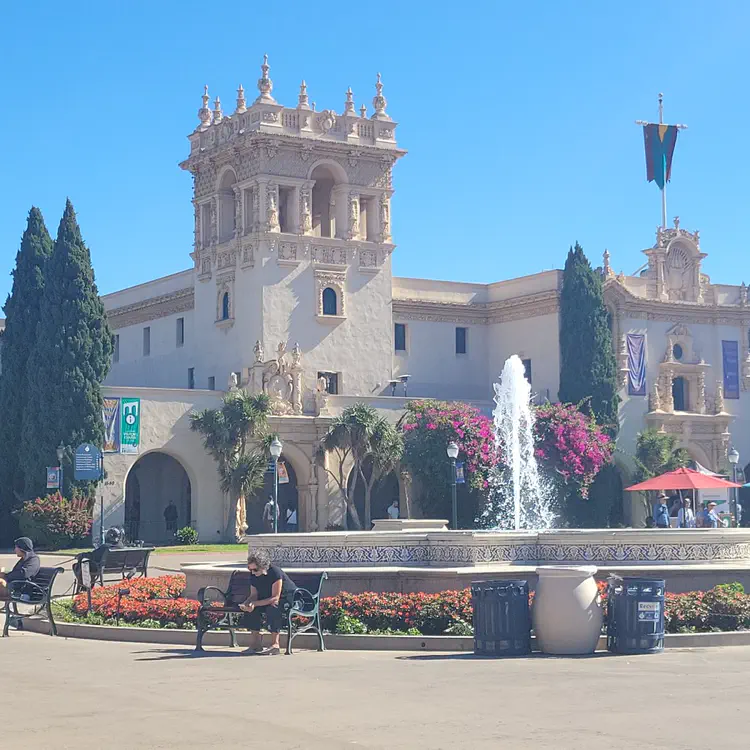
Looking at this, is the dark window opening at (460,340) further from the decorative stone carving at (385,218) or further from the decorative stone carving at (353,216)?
the decorative stone carving at (353,216)

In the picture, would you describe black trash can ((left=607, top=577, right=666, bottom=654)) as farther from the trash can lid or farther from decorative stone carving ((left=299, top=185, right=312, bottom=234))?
decorative stone carving ((left=299, top=185, right=312, bottom=234))

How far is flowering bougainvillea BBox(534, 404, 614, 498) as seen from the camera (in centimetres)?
5628

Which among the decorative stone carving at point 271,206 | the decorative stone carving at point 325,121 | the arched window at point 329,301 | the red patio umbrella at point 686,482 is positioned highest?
the decorative stone carving at point 325,121

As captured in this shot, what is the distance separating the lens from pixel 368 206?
198ft

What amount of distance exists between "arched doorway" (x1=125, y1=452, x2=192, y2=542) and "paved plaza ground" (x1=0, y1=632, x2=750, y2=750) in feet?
132

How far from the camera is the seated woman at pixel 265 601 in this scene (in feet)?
55.7

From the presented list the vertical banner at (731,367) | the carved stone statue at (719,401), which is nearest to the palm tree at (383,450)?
the carved stone statue at (719,401)

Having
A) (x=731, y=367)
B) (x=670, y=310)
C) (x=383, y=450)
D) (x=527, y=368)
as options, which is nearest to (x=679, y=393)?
(x=731, y=367)

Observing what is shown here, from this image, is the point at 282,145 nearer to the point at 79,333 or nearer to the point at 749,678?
the point at 79,333

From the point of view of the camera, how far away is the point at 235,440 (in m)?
52.4

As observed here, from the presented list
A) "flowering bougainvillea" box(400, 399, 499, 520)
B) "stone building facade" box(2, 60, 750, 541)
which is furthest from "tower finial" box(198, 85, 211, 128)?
"flowering bougainvillea" box(400, 399, 499, 520)

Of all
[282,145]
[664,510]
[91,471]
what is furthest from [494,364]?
[91,471]

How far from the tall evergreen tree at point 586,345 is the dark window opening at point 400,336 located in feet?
23.2

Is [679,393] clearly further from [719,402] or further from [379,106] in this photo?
[379,106]
